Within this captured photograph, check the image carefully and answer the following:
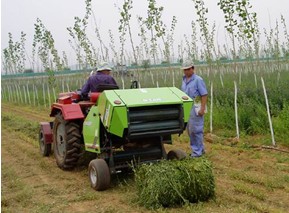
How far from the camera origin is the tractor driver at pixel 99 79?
596cm

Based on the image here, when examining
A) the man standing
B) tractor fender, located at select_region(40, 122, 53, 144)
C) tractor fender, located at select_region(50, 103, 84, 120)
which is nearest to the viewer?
tractor fender, located at select_region(50, 103, 84, 120)

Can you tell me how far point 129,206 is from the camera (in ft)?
14.8

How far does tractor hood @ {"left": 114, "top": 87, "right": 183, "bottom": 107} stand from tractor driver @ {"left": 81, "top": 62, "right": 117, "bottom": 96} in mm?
920

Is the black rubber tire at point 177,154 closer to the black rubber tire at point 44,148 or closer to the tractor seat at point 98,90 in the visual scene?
the tractor seat at point 98,90

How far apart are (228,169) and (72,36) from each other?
1245cm

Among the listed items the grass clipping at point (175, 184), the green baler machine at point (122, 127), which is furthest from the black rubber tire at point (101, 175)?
the grass clipping at point (175, 184)

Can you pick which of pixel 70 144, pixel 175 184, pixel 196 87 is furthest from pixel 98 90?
pixel 175 184

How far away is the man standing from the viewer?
6379 mm

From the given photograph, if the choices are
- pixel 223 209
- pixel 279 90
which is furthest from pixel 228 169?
pixel 279 90

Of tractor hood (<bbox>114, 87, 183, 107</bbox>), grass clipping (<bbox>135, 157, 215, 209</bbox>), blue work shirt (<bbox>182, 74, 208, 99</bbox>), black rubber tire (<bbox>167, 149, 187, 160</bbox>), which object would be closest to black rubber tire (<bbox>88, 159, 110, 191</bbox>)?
grass clipping (<bbox>135, 157, 215, 209</bbox>)

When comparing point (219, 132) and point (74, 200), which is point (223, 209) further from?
point (219, 132)

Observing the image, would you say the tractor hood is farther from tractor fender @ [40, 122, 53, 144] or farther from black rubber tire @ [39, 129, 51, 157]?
black rubber tire @ [39, 129, 51, 157]

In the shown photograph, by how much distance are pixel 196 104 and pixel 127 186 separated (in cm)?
189

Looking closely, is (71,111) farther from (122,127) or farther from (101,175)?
(122,127)
